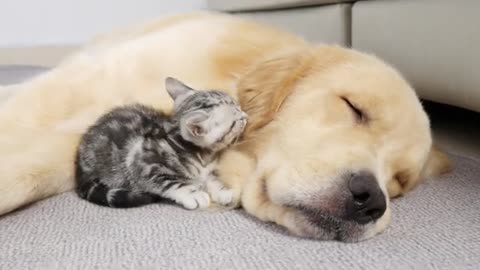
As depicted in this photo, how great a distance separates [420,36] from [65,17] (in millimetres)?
3085

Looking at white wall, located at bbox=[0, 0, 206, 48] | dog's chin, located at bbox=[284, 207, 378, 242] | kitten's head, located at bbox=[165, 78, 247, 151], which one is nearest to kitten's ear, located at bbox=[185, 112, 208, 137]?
kitten's head, located at bbox=[165, 78, 247, 151]

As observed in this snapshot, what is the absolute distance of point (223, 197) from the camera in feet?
4.48

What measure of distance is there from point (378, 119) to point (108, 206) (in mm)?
653

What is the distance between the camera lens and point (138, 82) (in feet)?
5.48

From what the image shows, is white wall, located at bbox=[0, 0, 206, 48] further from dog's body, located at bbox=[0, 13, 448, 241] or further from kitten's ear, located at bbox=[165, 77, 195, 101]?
kitten's ear, located at bbox=[165, 77, 195, 101]

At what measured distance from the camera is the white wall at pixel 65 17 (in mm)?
4219

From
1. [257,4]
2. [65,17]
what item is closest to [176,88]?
[257,4]

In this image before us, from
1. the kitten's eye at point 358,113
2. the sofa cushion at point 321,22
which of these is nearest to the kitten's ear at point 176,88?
the kitten's eye at point 358,113

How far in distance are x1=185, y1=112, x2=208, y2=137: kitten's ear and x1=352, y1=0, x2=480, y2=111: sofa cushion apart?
823 millimetres

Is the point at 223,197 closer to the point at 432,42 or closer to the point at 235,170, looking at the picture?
the point at 235,170

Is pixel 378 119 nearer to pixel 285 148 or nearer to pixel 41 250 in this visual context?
pixel 285 148

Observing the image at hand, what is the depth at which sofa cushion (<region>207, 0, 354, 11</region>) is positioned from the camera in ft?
8.62

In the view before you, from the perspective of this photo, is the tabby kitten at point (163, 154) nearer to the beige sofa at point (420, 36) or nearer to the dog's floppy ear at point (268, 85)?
the dog's floppy ear at point (268, 85)

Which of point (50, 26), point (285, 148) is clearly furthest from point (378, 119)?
point (50, 26)
